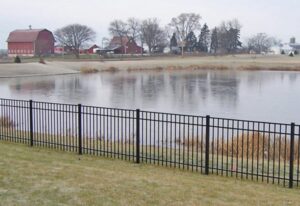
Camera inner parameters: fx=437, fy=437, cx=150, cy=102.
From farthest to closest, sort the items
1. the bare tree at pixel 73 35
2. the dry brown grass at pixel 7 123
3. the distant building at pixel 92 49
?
the distant building at pixel 92 49
the bare tree at pixel 73 35
the dry brown grass at pixel 7 123

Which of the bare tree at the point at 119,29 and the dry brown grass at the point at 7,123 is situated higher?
the bare tree at the point at 119,29

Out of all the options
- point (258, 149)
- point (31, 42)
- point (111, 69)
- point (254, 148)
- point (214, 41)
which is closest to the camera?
point (258, 149)

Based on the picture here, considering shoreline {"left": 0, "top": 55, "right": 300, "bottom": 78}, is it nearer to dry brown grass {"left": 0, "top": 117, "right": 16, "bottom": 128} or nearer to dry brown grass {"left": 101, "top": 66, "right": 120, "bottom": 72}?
dry brown grass {"left": 101, "top": 66, "right": 120, "bottom": 72}

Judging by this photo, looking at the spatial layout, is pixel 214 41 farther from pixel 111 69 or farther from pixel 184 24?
pixel 111 69

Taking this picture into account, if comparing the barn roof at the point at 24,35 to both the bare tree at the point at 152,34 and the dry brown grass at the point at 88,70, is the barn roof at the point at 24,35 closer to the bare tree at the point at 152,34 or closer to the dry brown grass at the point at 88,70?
the bare tree at the point at 152,34

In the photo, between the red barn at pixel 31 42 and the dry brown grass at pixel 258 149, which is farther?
the red barn at pixel 31 42

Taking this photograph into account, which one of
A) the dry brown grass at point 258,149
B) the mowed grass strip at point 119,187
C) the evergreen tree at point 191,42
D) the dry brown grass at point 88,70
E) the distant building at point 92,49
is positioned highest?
the evergreen tree at point 191,42

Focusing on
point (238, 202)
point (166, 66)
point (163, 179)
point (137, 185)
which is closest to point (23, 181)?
point (137, 185)

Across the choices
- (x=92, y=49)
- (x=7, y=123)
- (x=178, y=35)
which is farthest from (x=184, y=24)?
(x=7, y=123)

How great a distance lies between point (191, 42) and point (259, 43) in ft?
120

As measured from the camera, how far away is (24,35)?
398 ft

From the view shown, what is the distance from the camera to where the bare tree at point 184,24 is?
433ft

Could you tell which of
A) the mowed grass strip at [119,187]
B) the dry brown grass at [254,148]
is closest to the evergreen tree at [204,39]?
Answer: the dry brown grass at [254,148]

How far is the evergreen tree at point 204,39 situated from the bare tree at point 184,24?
467 centimetres
